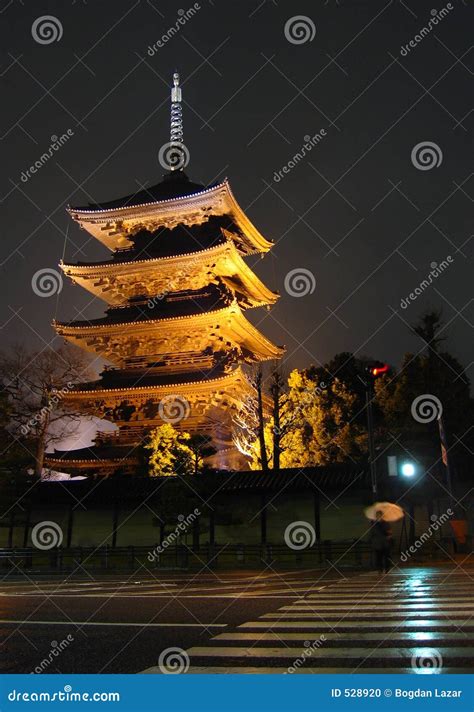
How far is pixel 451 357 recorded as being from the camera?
128 feet

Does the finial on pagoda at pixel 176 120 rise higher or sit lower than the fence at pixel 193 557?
higher

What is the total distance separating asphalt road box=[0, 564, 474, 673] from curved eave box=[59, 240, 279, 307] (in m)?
22.9

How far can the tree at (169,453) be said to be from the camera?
2695 cm

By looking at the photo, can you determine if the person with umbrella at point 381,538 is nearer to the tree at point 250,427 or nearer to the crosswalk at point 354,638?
the crosswalk at point 354,638

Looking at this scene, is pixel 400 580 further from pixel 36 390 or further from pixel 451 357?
pixel 36 390

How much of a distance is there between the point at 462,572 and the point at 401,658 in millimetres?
11715

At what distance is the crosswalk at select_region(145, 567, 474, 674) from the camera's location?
5.95m

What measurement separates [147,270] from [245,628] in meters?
30.0

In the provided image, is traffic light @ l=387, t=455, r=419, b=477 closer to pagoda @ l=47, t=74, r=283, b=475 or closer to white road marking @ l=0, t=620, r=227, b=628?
white road marking @ l=0, t=620, r=227, b=628

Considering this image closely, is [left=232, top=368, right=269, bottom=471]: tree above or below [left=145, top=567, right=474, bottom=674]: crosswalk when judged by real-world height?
above

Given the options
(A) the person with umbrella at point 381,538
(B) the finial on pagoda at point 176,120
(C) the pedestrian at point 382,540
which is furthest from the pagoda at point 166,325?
(C) the pedestrian at point 382,540

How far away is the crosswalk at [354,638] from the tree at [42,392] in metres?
29.0

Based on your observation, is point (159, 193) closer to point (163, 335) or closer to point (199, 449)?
point (163, 335)

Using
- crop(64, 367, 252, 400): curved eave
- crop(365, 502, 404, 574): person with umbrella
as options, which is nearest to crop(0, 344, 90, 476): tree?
crop(64, 367, 252, 400): curved eave
